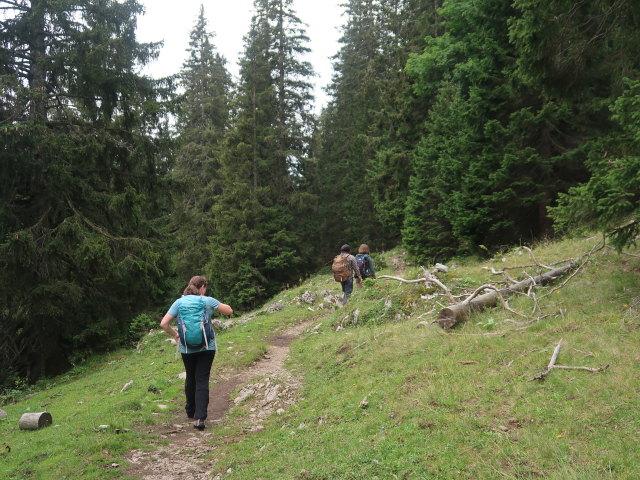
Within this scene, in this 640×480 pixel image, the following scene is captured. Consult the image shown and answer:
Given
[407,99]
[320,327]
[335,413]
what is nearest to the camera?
[335,413]

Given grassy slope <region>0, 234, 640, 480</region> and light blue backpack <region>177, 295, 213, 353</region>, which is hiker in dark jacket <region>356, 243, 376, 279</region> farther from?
light blue backpack <region>177, 295, 213, 353</region>

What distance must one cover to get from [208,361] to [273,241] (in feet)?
66.2

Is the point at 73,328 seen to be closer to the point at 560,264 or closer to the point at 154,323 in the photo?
the point at 154,323

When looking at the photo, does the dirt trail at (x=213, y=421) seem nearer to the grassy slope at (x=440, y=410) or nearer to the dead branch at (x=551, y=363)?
the grassy slope at (x=440, y=410)

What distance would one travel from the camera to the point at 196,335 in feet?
19.1

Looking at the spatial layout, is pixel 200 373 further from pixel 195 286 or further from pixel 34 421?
pixel 34 421


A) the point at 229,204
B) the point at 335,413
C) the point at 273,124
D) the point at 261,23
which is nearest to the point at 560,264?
the point at 335,413

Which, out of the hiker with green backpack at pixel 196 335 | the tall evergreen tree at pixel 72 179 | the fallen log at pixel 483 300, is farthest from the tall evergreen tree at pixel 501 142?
the tall evergreen tree at pixel 72 179

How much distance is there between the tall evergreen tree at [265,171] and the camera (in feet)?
83.6

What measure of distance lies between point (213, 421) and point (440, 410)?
143 inches

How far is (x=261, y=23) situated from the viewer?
28719 millimetres

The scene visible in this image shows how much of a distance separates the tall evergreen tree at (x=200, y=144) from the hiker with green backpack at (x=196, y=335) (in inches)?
855

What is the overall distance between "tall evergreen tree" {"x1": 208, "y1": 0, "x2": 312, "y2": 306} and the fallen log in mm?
18492

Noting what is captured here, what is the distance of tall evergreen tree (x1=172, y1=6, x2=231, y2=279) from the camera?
28.9 m
